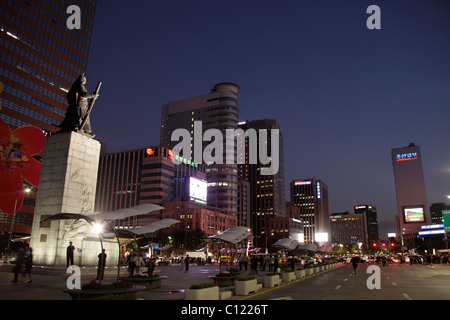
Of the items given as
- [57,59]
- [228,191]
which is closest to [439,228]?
[228,191]

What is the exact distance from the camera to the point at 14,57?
7862 cm

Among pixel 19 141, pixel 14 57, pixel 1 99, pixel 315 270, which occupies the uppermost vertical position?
pixel 14 57

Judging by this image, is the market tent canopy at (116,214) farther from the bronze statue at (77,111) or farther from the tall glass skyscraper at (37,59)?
the tall glass skyscraper at (37,59)

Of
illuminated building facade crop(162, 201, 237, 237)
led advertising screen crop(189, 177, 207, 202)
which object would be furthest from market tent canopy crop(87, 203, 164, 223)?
illuminated building facade crop(162, 201, 237, 237)

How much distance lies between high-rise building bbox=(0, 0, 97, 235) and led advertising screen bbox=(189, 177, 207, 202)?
52377 millimetres

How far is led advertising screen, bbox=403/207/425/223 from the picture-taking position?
155 meters

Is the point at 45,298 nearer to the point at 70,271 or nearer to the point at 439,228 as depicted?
the point at 70,271

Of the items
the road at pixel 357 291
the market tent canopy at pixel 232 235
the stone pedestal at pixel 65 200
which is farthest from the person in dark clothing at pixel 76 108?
the road at pixel 357 291

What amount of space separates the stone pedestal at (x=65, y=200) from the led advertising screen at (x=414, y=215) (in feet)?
529

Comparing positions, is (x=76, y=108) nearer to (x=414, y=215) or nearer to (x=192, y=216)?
(x=192, y=216)

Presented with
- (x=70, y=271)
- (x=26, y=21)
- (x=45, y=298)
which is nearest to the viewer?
(x=45, y=298)

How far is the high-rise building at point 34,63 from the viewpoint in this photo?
77.4m

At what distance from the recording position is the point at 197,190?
130m
